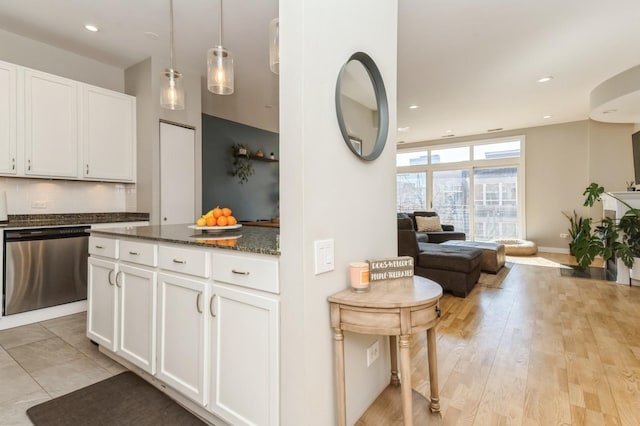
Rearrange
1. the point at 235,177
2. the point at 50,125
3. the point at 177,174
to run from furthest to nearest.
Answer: the point at 235,177 → the point at 177,174 → the point at 50,125

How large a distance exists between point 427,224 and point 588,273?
9.29ft

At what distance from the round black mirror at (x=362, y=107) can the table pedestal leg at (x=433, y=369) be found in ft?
3.02

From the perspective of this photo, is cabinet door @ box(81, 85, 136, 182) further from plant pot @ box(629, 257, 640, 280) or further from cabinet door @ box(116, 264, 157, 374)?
plant pot @ box(629, 257, 640, 280)

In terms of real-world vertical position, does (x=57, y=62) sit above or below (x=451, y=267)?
above

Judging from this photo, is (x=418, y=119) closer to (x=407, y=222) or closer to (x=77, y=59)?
(x=407, y=222)

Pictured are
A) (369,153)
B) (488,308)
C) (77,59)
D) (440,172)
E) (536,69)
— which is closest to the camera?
(369,153)

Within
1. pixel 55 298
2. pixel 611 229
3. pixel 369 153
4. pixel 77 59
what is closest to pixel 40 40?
pixel 77 59

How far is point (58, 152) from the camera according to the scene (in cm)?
330

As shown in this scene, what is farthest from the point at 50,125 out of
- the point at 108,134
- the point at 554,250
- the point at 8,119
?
the point at 554,250

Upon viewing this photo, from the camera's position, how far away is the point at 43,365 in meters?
2.18

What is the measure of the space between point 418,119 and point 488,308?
412cm

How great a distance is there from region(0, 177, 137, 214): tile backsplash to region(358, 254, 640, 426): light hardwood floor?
3833 millimetres

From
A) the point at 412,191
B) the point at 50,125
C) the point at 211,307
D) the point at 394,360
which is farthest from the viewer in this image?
the point at 412,191

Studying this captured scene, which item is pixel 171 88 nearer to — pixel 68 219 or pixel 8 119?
pixel 8 119
